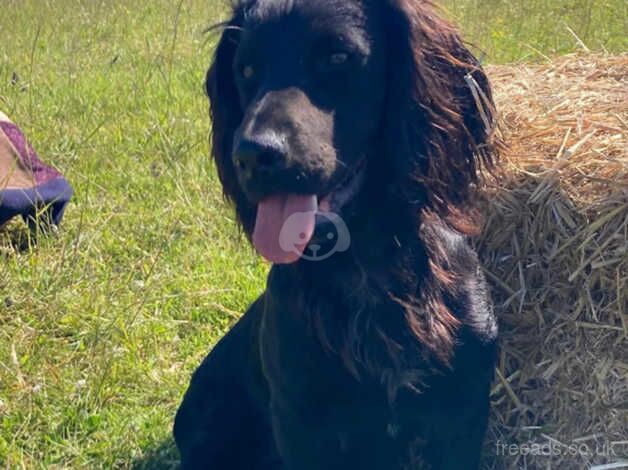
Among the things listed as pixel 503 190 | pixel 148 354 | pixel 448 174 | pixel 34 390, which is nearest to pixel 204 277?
pixel 148 354

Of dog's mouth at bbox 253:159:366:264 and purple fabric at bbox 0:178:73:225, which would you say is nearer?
dog's mouth at bbox 253:159:366:264

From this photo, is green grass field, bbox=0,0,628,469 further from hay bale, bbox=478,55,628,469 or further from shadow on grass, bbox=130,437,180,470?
hay bale, bbox=478,55,628,469

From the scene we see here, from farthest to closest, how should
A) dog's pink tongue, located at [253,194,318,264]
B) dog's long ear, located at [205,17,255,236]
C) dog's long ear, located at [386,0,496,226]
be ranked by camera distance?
dog's long ear, located at [205,17,255,236] < dog's long ear, located at [386,0,496,226] < dog's pink tongue, located at [253,194,318,264]

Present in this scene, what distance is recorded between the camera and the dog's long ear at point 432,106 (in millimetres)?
2414

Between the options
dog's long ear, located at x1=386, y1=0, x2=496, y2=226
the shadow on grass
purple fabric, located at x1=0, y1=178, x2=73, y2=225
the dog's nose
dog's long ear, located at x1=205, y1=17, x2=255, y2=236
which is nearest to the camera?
the dog's nose

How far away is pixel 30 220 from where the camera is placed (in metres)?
4.58

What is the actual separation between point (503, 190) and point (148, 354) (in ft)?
5.17

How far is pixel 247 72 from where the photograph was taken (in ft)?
8.23

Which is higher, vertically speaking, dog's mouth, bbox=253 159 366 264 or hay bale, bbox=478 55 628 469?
dog's mouth, bbox=253 159 366 264

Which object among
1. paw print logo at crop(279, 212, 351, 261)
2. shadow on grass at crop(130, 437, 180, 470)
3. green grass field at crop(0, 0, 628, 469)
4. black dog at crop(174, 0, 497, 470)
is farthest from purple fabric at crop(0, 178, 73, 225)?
paw print logo at crop(279, 212, 351, 261)

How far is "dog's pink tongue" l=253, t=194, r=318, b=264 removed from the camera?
2271 mm

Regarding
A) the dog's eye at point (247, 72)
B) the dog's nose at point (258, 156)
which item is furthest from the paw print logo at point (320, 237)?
the dog's eye at point (247, 72)

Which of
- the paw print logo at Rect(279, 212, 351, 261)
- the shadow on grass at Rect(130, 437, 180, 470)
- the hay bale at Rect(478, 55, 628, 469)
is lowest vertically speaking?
the shadow on grass at Rect(130, 437, 180, 470)

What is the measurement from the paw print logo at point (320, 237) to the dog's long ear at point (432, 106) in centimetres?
20
